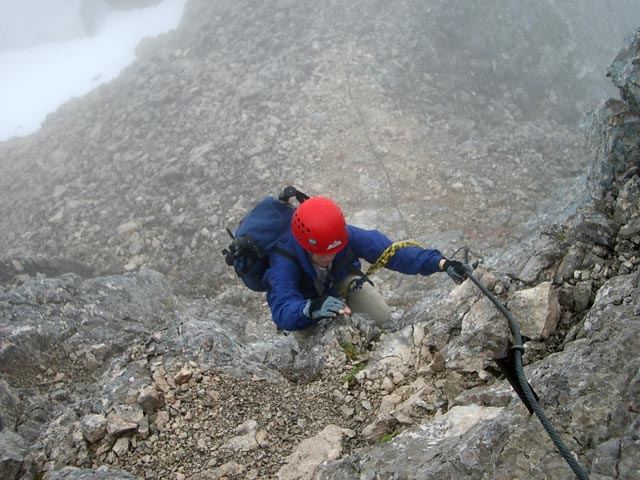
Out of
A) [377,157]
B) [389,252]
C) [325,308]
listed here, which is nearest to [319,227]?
[325,308]

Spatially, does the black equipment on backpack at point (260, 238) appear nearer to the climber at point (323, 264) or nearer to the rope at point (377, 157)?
the climber at point (323, 264)

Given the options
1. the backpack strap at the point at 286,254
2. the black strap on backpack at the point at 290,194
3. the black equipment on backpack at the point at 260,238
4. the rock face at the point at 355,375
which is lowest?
the rock face at the point at 355,375

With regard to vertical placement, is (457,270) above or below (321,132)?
below

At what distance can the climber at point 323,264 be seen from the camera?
5.03m

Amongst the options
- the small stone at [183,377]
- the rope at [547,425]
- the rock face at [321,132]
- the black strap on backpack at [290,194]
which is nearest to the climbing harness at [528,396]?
the rope at [547,425]

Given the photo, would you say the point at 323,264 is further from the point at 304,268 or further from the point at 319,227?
the point at 319,227

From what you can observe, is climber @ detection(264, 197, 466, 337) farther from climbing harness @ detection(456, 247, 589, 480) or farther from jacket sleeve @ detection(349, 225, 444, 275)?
climbing harness @ detection(456, 247, 589, 480)

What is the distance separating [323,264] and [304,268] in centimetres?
20

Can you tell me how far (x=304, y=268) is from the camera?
18.2 feet

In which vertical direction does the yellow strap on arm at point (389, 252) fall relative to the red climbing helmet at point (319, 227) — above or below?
below

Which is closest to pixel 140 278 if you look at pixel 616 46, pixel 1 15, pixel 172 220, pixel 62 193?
pixel 172 220

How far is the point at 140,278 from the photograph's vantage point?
378 inches

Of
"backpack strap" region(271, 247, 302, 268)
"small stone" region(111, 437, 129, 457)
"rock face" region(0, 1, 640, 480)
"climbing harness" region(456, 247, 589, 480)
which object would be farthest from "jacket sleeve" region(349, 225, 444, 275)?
"small stone" region(111, 437, 129, 457)

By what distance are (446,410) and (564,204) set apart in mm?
7302
